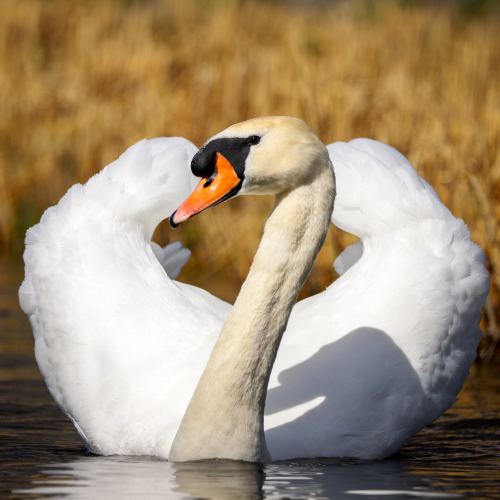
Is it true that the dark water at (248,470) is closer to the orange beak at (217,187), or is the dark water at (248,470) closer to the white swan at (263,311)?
the white swan at (263,311)

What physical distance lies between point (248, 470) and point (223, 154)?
1.10 meters

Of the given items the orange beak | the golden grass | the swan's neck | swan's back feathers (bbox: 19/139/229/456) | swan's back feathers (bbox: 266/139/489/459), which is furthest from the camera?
the golden grass

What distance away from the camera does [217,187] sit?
12.8 ft

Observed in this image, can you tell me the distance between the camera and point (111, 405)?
465 centimetres

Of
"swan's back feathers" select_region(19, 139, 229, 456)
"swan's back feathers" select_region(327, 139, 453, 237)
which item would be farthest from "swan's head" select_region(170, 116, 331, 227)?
"swan's back feathers" select_region(327, 139, 453, 237)

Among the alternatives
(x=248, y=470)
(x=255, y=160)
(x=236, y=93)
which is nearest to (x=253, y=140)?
(x=255, y=160)

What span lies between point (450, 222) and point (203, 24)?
11576 millimetres

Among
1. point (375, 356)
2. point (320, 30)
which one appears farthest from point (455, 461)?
point (320, 30)

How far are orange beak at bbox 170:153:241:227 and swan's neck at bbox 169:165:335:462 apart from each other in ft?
0.73

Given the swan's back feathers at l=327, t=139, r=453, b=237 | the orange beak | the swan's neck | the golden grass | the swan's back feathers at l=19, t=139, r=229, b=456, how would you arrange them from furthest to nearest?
1. the golden grass
2. the swan's back feathers at l=327, t=139, r=453, b=237
3. the swan's back feathers at l=19, t=139, r=229, b=456
4. the swan's neck
5. the orange beak

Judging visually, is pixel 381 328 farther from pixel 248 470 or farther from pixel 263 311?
pixel 248 470

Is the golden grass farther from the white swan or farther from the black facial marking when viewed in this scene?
the black facial marking

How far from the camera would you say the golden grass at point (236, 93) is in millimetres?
8047

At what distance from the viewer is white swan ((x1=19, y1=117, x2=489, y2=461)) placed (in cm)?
404
